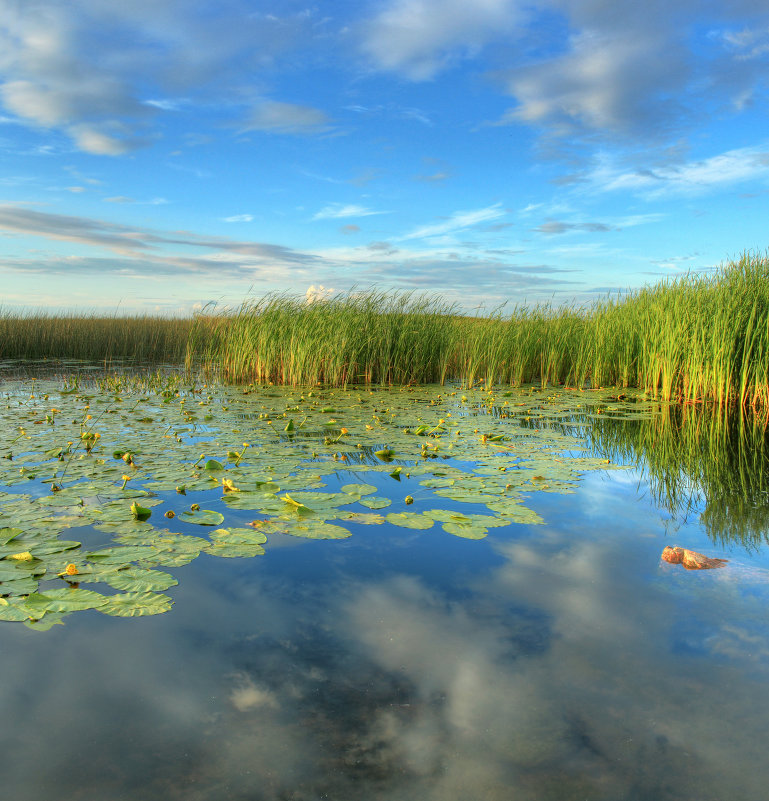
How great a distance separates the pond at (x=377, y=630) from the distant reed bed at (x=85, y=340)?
44.4ft

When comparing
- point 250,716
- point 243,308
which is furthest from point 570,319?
point 250,716

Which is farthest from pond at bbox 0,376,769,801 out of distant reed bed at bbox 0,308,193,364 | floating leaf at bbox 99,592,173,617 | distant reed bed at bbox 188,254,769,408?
distant reed bed at bbox 0,308,193,364

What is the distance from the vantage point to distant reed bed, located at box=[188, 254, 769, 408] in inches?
321

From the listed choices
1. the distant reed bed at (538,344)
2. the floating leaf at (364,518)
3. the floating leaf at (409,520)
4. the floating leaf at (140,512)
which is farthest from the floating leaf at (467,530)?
the distant reed bed at (538,344)

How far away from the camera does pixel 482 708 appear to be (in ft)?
5.77

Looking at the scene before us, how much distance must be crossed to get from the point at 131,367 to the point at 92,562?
42.5 ft

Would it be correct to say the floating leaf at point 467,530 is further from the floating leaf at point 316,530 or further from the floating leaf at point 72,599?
the floating leaf at point 72,599

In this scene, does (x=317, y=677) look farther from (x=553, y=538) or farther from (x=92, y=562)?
(x=553, y=538)

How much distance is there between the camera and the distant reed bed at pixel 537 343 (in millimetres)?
8164

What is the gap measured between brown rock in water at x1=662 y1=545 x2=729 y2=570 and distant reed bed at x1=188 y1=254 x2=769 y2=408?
5890 millimetres

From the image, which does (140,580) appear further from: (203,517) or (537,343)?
(537,343)

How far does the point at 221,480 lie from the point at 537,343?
28.0 ft

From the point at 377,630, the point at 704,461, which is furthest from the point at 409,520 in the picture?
the point at 704,461

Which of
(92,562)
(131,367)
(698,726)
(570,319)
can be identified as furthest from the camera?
(131,367)
